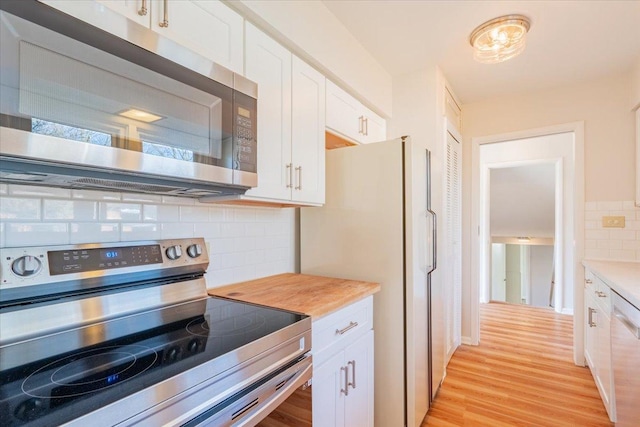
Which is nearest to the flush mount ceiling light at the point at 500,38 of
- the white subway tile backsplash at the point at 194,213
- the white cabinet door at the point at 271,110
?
the white cabinet door at the point at 271,110

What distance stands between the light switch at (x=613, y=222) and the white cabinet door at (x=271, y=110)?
2.66m

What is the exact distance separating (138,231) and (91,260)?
209 mm

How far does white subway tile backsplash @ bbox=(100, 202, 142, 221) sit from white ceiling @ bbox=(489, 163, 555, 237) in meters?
5.14

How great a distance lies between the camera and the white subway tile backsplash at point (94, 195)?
1065 millimetres

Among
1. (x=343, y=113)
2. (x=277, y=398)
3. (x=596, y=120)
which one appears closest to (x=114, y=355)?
(x=277, y=398)

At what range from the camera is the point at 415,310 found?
5.49 feet

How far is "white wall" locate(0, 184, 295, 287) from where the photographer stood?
3.17 ft

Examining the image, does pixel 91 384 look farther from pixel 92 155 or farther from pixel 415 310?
pixel 415 310

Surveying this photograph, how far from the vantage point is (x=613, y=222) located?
8.24ft

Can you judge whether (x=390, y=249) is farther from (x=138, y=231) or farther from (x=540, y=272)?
(x=540, y=272)

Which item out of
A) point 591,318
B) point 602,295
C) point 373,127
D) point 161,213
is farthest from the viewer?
point 373,127

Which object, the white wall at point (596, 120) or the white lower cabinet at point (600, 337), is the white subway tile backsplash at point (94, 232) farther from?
the white wall at point (596, 120)

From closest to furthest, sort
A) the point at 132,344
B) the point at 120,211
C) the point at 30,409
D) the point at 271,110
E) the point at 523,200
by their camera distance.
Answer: the point at 30,409 → the point at 132,344 → the point at 120,211 → the point at 271,110 → the point at 523,200

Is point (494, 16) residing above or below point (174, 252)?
above
